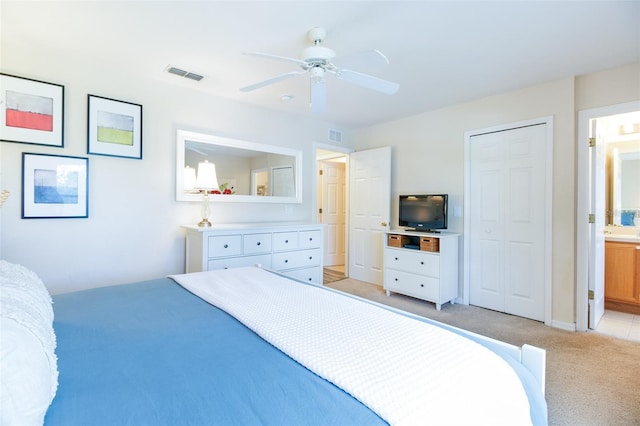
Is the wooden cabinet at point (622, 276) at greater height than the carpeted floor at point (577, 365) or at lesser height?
greater

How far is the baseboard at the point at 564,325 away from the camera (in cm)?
288

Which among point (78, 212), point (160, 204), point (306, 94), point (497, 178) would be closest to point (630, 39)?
point (497, 178)

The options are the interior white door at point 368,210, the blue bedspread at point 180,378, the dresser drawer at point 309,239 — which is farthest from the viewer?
the interior white door at point 368,210

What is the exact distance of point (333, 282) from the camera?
467 centimetres

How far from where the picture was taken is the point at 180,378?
86 cm

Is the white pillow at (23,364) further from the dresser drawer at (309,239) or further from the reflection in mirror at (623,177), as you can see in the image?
the reflection in mirror at (623,177)

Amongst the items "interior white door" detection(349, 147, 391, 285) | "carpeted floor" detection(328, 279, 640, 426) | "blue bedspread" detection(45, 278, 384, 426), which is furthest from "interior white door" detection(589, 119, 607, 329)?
"blue bedspread" detection(45, 278, 384, 426)

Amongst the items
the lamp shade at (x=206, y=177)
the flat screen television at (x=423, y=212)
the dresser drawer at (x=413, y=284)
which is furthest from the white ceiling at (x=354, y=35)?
the dresser drawer at (x=413, y=284)

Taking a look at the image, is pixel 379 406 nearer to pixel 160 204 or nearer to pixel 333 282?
pixel 160 204

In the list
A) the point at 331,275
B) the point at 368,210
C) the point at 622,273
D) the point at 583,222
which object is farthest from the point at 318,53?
the point at 622,273

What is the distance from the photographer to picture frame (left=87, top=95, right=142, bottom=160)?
8.72 feet

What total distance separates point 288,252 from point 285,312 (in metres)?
2.15

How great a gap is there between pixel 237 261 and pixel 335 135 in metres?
2.58

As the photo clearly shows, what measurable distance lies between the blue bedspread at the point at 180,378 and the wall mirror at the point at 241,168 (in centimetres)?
212
